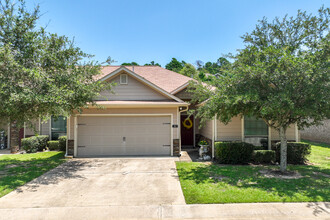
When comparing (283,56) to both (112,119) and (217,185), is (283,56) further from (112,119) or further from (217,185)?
(112,119)

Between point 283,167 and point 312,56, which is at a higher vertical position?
point 312,56

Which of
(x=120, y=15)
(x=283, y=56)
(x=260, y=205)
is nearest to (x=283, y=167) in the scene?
(x=260, y=205)

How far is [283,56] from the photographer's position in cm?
655

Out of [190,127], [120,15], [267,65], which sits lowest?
[190,127]

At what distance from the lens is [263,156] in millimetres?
9625

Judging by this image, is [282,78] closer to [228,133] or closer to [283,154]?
[283,154]

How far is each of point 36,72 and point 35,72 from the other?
1.2 inches

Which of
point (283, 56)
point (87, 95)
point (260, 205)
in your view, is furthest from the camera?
point (87, 95)

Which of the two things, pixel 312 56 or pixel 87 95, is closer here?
pixel 312 56

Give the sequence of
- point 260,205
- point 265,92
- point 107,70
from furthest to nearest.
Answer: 1. point 107,70
2. point 265,92
3. point 260,205

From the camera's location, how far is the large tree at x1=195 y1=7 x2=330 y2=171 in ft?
21.0

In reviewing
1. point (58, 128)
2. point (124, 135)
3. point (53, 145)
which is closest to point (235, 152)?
point (124, 135)

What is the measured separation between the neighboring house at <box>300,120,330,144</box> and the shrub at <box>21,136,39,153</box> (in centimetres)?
1937

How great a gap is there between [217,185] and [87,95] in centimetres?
601
